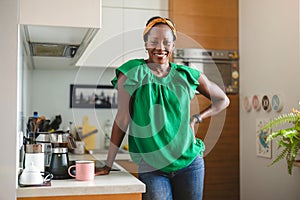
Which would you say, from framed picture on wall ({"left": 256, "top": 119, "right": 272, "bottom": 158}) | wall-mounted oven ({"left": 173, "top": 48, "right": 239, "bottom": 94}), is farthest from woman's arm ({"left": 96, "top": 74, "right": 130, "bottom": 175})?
wall-mounted oven ({"left": 173, "top": 48, "right": 239, "bottom": 94})

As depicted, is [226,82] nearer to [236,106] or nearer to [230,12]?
[236,106]

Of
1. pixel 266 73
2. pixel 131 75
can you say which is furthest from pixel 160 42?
pixel 266 73

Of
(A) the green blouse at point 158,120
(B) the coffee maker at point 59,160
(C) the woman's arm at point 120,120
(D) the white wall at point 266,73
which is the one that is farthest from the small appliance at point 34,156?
(D) the white wall at point 266,73

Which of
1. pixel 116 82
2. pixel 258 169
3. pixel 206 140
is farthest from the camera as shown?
pixel 206 140

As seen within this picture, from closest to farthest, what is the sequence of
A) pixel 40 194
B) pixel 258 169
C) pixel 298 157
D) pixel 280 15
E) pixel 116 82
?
1. pixel 40 194
2. pixel 116 82
3. pixel 298 157
4. pixel 280 15
5. pixel 258 169

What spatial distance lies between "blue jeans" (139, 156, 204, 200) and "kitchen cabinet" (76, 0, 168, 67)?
6.23ft

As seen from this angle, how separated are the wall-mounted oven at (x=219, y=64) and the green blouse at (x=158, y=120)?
1.93 meters

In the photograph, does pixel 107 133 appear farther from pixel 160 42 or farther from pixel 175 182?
pixel 160 42

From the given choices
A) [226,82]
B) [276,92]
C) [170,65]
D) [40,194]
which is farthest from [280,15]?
[40,194]

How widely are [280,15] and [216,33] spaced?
753mm

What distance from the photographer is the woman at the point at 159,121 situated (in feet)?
5.95

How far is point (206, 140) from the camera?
3777 mm

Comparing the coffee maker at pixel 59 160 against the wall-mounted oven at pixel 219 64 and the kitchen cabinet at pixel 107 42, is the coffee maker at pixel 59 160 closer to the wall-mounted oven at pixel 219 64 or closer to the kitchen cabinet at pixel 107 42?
the kitchen cabinet at pixel 107 42

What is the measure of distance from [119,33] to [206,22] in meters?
0.78
